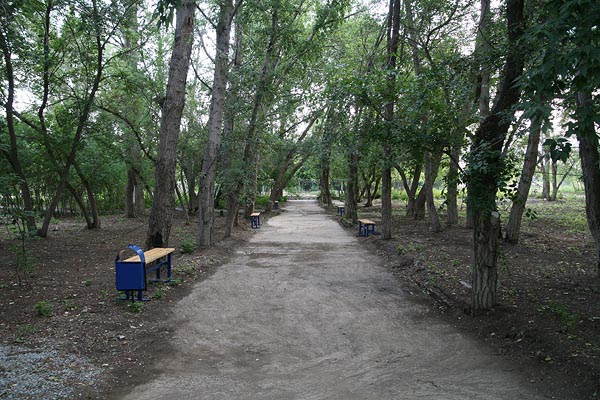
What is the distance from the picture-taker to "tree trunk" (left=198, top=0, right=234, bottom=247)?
38.5 ft

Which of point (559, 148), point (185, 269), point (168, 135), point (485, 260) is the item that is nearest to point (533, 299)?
point (485, 260)

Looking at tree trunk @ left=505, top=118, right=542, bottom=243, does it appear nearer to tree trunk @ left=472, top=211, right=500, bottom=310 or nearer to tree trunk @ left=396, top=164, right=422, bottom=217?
tree trunk @ left=472, top=211, right=500, bottom=310

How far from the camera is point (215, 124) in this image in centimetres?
1184

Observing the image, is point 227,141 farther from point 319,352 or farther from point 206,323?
point 319,352

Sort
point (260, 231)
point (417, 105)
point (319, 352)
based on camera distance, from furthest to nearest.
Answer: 1. point (260, 231)
2. point (417, 105)
3. point (319, 352)

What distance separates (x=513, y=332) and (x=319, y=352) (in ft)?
7.53

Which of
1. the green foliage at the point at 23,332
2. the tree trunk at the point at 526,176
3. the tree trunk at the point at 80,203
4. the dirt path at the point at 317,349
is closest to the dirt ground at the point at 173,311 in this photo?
the green foliage at the point at 23,332

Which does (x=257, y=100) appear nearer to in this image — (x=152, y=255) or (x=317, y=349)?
(x=152, y=255)

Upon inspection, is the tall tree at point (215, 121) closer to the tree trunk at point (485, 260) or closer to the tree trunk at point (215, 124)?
the tree trunk at point (215, 124)

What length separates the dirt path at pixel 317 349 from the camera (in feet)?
12.5

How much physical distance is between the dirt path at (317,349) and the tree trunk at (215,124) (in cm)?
406

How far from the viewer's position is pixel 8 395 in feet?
11.4

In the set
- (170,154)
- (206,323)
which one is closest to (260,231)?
(170,154)

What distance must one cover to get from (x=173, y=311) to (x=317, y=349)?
2.44 m
